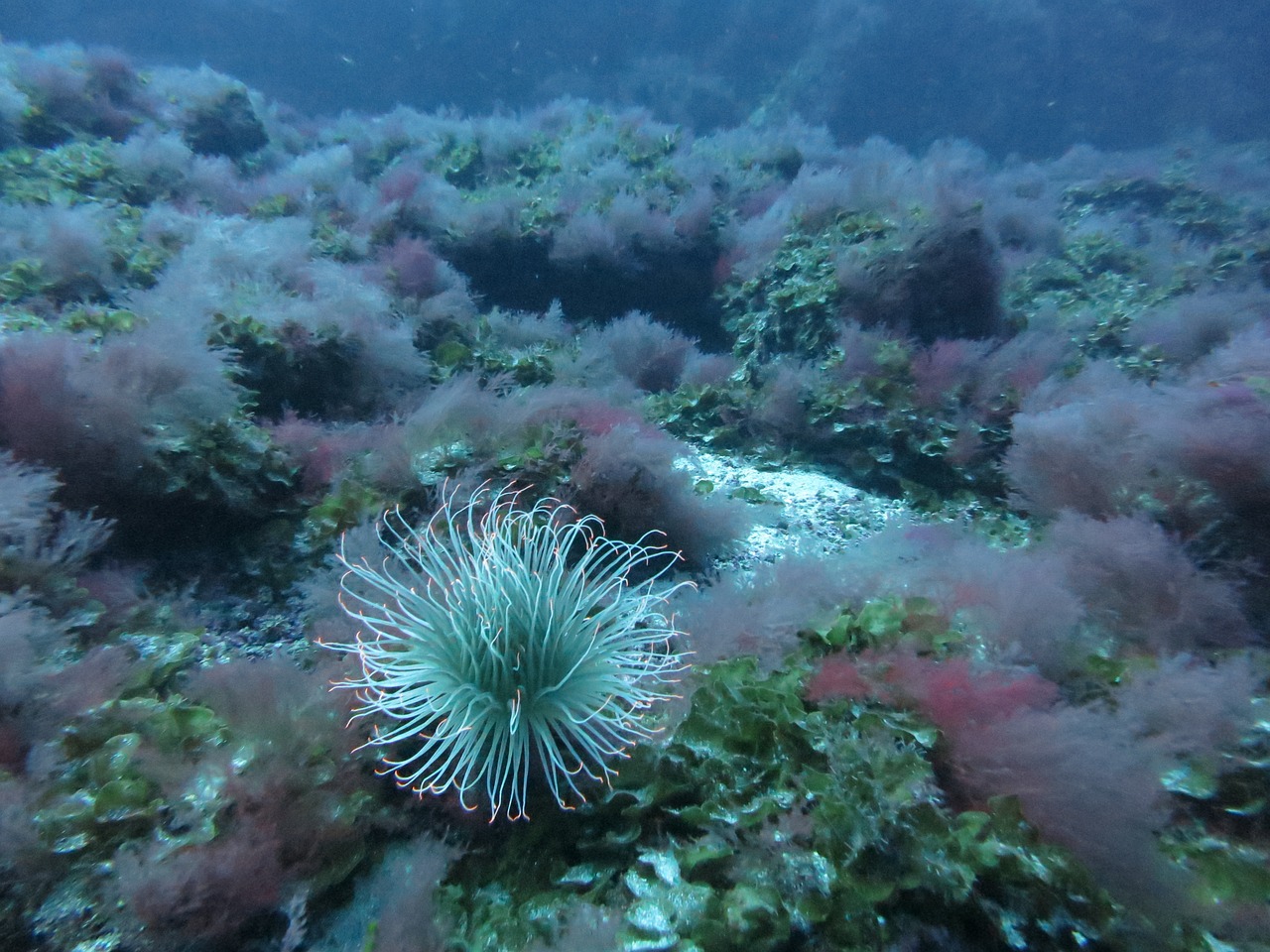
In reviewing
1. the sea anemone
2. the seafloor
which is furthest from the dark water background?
the sea anemone

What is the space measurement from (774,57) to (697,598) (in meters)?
31.4

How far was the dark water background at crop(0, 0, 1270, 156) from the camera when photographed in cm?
2506

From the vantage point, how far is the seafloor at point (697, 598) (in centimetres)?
161

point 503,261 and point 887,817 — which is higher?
point 503,261

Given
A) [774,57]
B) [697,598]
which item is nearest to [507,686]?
[697,598]

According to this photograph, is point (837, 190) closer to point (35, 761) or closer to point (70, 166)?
point (35, 761)

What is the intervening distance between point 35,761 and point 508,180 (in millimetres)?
11133

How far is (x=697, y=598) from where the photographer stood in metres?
3.08

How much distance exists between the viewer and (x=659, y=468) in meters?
3.78

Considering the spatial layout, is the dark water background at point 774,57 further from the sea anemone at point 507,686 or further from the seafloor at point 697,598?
the sea anemone at point 507,686

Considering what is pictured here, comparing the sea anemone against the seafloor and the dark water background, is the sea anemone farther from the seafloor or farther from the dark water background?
the dark water background

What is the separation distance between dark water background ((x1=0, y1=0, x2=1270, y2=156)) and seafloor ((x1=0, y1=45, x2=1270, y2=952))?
81.9 ft

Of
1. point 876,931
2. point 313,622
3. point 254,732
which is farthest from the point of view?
point 313,622

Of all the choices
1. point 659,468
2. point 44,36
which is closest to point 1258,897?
point 659,468
